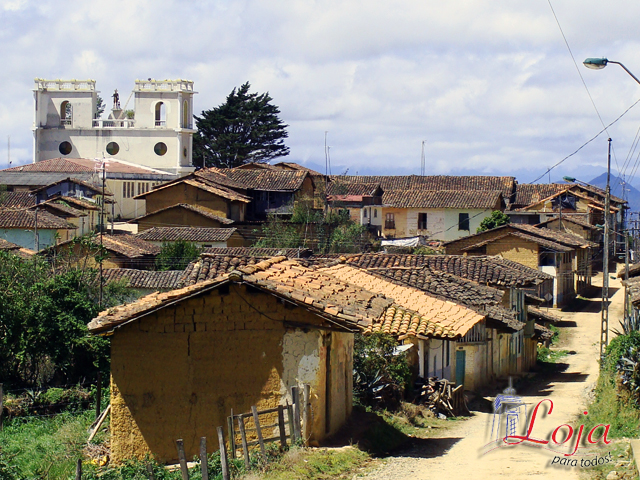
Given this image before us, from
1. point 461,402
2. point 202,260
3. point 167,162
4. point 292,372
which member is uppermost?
point 167,162

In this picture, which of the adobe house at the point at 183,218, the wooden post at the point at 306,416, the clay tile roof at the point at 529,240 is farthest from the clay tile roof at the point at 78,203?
the wooden post at the point at 306,416

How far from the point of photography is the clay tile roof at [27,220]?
43656mm

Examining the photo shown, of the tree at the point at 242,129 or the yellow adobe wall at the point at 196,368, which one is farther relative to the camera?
the tree at the point at 242,129

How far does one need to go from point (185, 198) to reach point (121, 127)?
27.8m

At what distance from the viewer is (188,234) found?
1870 inches

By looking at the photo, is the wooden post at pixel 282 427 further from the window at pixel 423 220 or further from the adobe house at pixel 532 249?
the window at pixel 423 220

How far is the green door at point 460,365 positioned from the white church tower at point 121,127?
189 ft

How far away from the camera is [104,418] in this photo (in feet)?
52.6

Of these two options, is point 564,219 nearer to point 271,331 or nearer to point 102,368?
point 102,368

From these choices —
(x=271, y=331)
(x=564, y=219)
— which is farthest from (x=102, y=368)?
(x=564, y=219)

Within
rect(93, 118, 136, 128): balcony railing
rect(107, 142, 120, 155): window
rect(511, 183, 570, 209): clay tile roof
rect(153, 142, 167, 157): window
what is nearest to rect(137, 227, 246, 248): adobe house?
rect(511, 183, 570, 209): clay tile roof

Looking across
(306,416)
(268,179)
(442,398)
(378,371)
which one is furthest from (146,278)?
(306,416)

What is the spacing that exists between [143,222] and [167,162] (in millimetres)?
26719

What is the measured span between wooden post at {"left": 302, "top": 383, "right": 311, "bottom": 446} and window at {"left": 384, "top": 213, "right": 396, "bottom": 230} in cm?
5059
